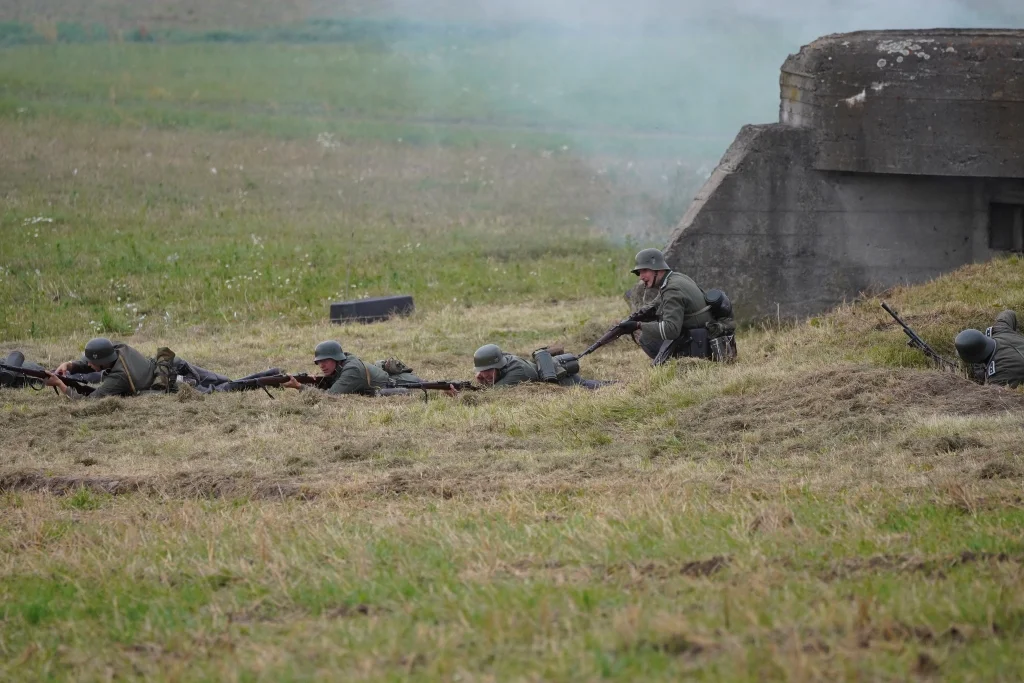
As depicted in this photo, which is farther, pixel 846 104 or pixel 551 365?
pixel 846 104

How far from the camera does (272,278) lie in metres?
20.2

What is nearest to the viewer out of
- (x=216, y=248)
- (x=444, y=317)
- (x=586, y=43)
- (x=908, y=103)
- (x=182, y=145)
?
(x=908, y=103)

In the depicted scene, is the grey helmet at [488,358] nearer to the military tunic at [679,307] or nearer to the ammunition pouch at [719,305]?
the military tunic at [679,307]

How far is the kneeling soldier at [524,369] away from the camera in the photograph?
1278cm

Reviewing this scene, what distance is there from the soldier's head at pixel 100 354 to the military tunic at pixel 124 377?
0.05m

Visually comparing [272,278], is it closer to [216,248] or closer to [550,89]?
[216,248]

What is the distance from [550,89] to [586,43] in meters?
1.75

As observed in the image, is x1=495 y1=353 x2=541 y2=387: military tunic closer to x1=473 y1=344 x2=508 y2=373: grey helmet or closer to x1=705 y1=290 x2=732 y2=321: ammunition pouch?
x1=473 y1=344 x2=508 y2=373: grey helmet

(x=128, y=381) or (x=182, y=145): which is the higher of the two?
(x=182, y=145)

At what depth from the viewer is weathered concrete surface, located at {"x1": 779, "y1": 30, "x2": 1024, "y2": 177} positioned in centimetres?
1427

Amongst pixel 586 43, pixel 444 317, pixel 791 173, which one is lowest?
pixel 444 317

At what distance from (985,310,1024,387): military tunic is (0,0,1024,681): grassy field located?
80cm

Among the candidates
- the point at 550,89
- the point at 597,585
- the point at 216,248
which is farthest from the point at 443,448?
the point at 550,89

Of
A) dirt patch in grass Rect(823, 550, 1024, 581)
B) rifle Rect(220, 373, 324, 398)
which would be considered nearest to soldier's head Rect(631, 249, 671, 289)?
rifle Rect(220, 373, 324, 398)
